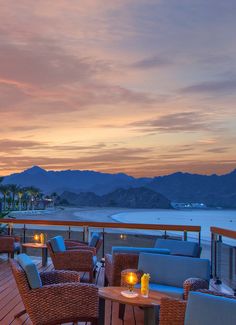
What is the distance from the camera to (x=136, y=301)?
407 cm

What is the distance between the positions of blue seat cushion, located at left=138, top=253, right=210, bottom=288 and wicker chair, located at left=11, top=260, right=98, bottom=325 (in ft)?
4.14

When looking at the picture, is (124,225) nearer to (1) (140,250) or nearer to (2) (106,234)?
(1) (140,250)

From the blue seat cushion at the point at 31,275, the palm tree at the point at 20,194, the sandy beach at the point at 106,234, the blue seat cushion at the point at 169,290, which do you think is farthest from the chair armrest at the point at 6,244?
the palm tree at the point at 20,194

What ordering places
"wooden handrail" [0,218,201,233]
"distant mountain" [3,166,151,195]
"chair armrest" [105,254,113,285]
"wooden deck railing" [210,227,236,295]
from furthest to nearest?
"distant mountain" [3,166,151,195] < "wooden handrail" [0,218,201,233] < "wooden deck railing" [210,227,236,295] < "chair armrest" [105,254,113,285]

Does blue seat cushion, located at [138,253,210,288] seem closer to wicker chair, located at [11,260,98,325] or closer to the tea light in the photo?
the tea light

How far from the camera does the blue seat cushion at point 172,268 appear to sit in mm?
5156

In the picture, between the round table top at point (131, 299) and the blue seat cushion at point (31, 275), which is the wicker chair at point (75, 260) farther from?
the blue seat cushion at point (31, 275)

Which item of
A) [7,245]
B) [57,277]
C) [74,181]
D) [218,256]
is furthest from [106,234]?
[74,181]

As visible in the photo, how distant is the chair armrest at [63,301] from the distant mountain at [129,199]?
110956mm

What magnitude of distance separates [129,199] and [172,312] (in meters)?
113

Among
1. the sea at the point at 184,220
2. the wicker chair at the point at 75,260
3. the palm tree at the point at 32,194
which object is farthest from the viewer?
the palm tree at the point at 32,194

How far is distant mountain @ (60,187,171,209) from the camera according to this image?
381ft

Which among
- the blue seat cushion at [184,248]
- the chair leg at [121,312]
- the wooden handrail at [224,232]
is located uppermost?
the wooden handrail at [224,232]

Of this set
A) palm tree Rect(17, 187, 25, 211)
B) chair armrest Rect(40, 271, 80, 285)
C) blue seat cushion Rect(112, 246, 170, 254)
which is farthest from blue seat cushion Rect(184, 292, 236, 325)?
palm tree Rect(17, 187, 25, 211)
